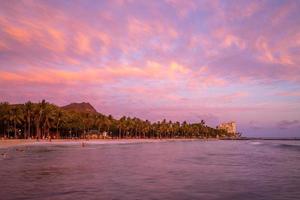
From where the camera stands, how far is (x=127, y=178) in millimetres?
28062

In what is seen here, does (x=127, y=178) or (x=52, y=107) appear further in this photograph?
(x=52, y=107)

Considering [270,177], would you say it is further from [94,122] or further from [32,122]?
[94,122]

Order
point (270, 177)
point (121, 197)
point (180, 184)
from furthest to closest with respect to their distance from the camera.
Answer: point (270, 177), point (180, 184), point (121, 197)

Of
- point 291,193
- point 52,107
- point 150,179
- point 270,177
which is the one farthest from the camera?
point 52,107

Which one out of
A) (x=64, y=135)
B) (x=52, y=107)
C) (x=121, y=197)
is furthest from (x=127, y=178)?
(x=64, y=135)

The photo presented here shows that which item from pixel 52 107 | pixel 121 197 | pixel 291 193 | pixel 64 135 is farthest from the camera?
pixel 64 135

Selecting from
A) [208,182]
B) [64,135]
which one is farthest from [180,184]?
[64,135]

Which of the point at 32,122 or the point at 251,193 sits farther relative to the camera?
the point at 32,122

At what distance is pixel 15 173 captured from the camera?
99.5 ft

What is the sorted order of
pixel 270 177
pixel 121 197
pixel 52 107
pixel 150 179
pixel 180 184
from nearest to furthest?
1. pixel 121 197
2. pixel 180 184
3. pixel 150 179
4. pixel 270 177
5. pixel 52 107

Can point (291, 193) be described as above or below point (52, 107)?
below

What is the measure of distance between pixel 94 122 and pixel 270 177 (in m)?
166

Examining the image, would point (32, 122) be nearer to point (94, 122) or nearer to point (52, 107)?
point (52, 107)

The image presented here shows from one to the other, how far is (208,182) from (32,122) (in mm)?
126322
